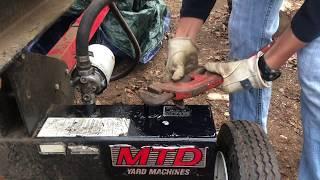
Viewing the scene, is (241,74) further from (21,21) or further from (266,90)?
(21,21)

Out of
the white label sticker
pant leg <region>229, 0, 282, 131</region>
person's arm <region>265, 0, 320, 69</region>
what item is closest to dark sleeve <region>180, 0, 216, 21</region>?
pant leg <region>229, 0, 282, 131</region>

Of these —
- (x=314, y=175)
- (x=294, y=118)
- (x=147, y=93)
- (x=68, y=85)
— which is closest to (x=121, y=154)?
(x=147, y=93)

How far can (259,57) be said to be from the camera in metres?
1.60

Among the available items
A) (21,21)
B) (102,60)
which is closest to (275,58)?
(102,60)

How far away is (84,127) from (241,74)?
1.75 feet

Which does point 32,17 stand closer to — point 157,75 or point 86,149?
point 86,149

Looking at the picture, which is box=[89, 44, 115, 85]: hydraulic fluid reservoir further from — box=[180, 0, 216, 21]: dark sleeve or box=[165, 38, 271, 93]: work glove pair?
box=[180, 0, 216, 21]: dark sleeve

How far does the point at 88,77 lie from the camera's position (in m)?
1.64

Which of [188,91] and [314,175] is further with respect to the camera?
[314,175]

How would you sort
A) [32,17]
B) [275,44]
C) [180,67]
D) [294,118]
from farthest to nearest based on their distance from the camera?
[294,118], [32,17], [180,67], [275,44]

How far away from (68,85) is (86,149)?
0.55 metres

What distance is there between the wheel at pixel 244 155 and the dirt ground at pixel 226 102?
0.74m

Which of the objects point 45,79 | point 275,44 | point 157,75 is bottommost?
point 157,75

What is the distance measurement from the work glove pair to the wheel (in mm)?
143
